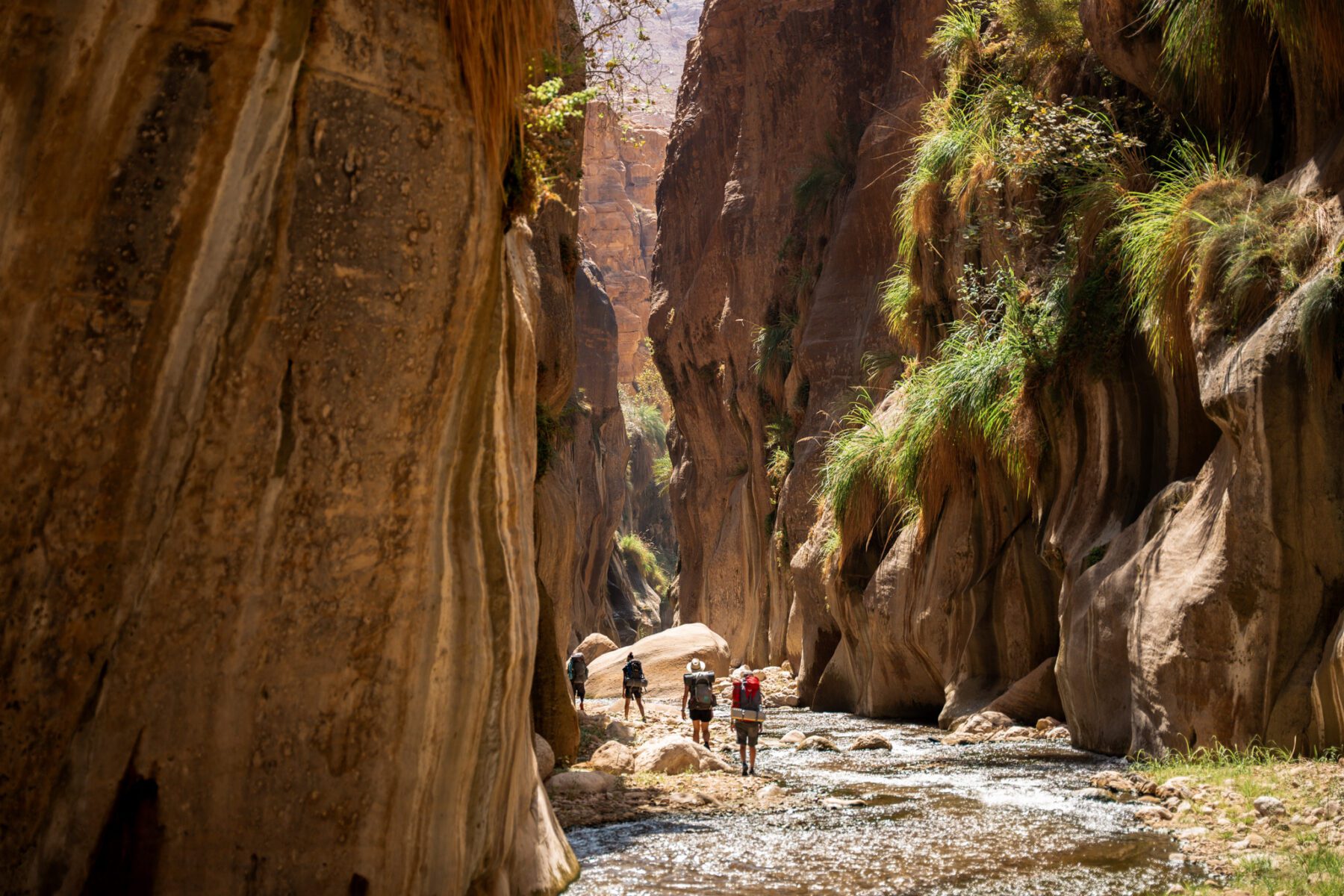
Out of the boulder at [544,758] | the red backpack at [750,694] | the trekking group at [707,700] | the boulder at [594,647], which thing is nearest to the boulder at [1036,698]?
the trekking group at [707,700]

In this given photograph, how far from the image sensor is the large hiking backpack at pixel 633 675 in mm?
Answer: 17234

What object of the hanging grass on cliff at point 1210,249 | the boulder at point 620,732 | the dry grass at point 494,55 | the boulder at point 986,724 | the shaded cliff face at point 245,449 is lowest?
the boulder at point 620,732

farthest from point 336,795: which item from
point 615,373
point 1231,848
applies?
point 615,373

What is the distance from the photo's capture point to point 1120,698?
11406mm

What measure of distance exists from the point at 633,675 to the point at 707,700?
362 centimetres

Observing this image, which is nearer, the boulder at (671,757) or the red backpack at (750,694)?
the boulder at (671,757)

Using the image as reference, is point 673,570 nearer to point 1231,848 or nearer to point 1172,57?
point 1172,57

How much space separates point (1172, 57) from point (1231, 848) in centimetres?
851

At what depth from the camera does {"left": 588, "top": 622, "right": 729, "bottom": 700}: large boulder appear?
23.0 metres

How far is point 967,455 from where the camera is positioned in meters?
16.3

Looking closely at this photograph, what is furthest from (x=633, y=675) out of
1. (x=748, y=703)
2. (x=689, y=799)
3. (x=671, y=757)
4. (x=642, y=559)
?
(x=642, y=559)

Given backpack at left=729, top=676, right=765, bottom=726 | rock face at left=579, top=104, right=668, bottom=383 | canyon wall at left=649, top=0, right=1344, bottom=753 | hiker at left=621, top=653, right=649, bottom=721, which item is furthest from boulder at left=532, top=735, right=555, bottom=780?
rock face at left=579, top=104, right=668, bottom=383

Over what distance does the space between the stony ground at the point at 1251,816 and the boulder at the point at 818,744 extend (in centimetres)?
464

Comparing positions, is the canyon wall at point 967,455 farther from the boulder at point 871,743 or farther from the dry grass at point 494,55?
the dry grass at point 494,55
